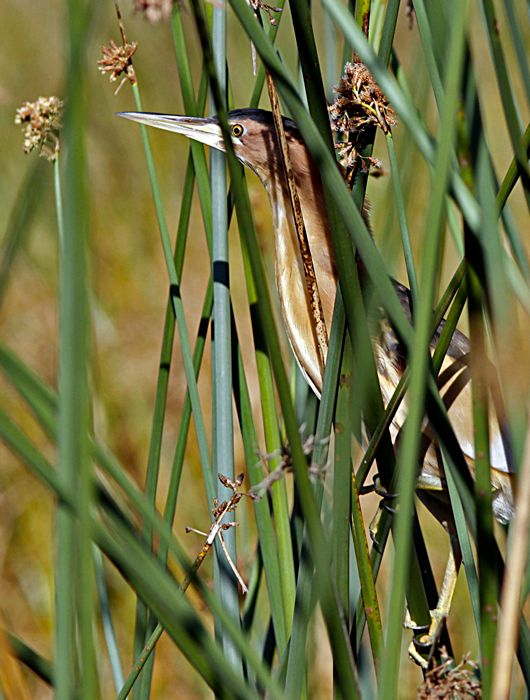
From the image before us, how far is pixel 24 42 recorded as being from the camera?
8.44ft

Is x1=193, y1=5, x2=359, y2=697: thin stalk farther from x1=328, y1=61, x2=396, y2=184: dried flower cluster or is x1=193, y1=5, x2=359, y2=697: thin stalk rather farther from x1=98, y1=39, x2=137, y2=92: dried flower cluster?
x1=98, y1=39, x2=137, y2=92: dried flower cluster

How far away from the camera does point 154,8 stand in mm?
415

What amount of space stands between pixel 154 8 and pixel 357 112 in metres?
0.22

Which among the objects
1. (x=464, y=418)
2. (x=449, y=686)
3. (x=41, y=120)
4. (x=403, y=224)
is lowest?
(x=449, y=686)

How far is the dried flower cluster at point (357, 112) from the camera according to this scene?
592mm

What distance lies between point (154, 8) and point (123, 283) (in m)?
1.60

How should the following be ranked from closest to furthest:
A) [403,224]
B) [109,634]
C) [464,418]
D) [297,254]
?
1. [403,224]
2. [109,634]
3. [297,254]
4. [464,418]

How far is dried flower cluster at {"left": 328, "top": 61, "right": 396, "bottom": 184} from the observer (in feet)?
1.94

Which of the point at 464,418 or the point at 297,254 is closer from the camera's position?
Result: the point at 297,254

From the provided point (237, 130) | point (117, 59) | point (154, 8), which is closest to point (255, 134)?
point (237, 130)

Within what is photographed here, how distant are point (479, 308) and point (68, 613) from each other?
0.89ft

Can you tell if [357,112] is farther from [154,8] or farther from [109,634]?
[109,634]

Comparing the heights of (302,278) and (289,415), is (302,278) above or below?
above

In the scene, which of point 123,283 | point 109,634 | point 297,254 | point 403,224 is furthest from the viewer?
point 123,283
